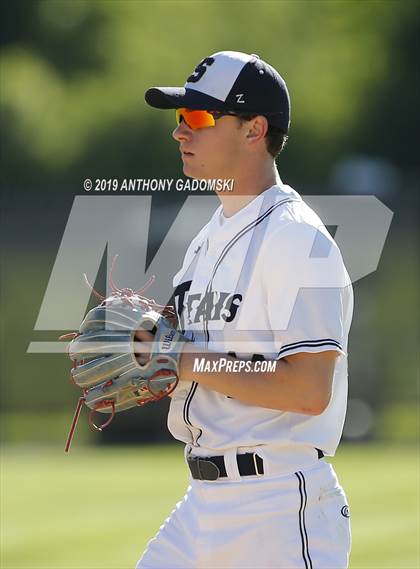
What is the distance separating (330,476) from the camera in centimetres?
301

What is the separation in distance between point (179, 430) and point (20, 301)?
10233mm

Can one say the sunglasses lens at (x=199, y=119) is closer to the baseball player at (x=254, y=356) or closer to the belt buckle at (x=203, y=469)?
the baseball player at (x=254, y=356)

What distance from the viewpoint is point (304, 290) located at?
281cm

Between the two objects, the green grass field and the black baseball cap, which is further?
the green grass field

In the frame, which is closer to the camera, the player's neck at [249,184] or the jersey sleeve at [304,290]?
the jersey sleeve at [304,290]

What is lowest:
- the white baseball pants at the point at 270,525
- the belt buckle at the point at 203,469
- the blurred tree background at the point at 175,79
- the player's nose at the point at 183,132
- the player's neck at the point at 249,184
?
the white baseball pants at the point at 270,525

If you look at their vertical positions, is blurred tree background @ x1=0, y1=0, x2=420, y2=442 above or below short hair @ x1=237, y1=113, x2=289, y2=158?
above

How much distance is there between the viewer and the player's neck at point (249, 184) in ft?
10.2

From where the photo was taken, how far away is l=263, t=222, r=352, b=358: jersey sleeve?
2805 mm

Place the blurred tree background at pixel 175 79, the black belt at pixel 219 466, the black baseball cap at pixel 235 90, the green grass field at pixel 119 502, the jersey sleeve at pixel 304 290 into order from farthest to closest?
the blurred tree background at pixel 175 79
the green grass field at pixel 119 502
the black baseball cap at pixel 235 90
the black belt at pixel 219 466
the jersey sleeve at pixel 304 290

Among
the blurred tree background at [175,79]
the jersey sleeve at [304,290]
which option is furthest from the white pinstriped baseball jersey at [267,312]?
the blurred tree background at [175,79]

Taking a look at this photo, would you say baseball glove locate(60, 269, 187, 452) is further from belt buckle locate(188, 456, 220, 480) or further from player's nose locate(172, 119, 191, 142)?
player's nose locate(172, 119, 191, 142)

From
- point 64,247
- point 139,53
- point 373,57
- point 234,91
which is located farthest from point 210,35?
point 234,91

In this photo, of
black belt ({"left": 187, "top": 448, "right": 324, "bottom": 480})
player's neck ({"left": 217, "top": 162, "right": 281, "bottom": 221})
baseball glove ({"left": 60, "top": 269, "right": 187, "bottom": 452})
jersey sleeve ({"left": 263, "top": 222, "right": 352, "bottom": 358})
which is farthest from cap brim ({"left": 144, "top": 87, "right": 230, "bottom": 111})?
black belt ({"left": 187, "top": 448, "right": 324, "bottom": 480})
